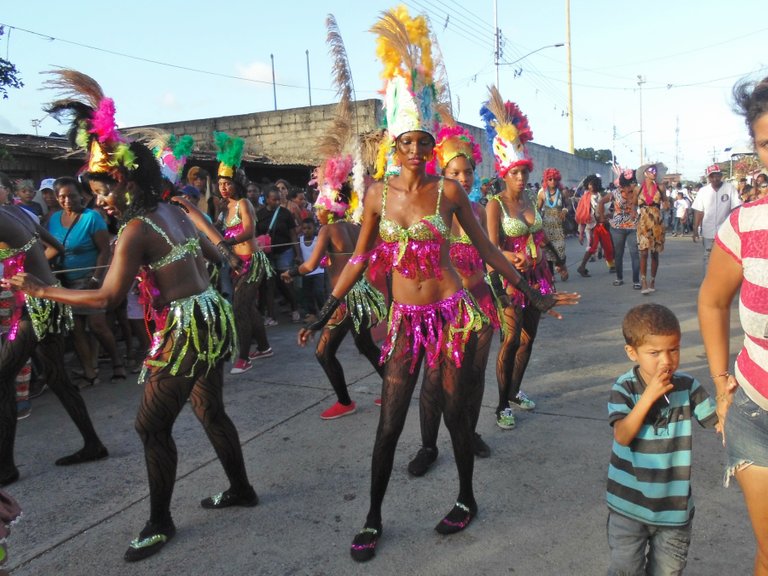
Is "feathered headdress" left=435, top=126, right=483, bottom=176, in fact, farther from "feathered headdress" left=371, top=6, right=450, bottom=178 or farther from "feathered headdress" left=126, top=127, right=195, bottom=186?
"feathered headdress" left=126, top=127, right=195, bottom=186

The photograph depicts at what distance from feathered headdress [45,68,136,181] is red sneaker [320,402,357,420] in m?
2.41

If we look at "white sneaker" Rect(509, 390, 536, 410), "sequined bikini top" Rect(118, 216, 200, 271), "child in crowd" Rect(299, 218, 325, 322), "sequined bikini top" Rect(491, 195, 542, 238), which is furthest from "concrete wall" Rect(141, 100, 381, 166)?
"sequined bikini top" Rect(118, 216, 200, 271)

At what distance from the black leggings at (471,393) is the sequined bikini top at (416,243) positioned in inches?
18.2

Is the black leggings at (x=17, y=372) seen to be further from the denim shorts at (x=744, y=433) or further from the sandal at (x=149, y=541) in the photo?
the denim shorts at (x=744, y=433)

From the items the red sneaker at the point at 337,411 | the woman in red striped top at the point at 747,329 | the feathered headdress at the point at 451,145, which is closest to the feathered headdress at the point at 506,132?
the feathered headdress at the point at 451,145

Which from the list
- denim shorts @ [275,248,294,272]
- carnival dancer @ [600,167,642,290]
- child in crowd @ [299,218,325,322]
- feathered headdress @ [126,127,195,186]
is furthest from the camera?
carnival dancer @ [600,167,642,290]

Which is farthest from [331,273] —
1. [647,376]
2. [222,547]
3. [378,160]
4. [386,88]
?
[647,376]

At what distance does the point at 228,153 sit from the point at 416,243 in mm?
3574

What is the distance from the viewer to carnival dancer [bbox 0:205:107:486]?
3738 mm

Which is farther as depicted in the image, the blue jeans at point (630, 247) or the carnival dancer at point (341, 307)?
the blue jeans at point (630, 247)

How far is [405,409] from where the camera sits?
290cm

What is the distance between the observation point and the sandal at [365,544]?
276 centimetres

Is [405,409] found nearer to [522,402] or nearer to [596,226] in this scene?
[522,402]

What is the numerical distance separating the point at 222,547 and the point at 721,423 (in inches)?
89.7
